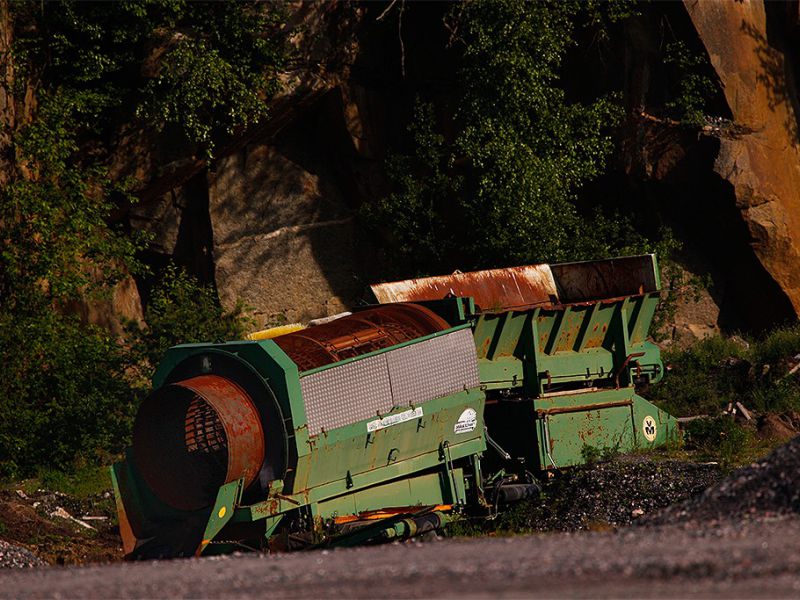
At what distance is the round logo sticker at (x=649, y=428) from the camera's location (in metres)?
14.1

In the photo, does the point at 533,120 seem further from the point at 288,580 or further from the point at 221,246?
the point at 288,580

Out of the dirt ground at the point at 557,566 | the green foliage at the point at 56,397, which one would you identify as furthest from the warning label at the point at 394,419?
the green foliage at the point at 56,397

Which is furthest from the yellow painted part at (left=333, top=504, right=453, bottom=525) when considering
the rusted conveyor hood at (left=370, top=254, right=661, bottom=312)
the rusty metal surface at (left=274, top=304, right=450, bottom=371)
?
the rusted conveyor hood at (left=370, top=254, right=661, bottom=312)

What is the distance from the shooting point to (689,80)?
19.7m

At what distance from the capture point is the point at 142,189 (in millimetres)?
18828

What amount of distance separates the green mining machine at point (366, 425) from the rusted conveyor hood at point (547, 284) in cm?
49

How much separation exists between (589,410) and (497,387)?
1.33 metres

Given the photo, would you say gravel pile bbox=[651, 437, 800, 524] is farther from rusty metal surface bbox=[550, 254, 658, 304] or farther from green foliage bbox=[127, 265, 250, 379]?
green foliage bbox=[127, 265, 250, 379]

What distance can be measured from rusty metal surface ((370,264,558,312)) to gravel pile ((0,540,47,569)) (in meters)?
4.72

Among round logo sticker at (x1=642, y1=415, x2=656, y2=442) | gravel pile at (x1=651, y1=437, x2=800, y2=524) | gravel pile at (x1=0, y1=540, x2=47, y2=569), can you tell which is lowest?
round logo sticker at (x1=642, y1=415, x2=656, y2=442)

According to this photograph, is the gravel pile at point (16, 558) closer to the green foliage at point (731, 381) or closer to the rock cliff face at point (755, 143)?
the green foliage at point (731, 381)

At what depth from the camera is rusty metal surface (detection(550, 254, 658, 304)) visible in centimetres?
1470

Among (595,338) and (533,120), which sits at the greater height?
(533,120)

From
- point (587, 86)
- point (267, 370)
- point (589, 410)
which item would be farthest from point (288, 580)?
point (587, 86)
